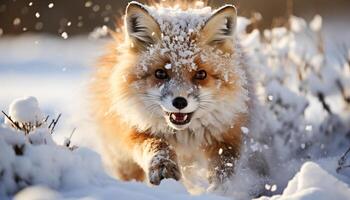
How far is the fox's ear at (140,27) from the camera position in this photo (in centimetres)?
546

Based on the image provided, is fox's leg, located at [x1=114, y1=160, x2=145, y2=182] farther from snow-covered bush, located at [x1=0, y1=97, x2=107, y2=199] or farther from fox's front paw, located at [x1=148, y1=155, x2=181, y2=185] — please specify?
snow-covered bush, located at [x1=0, y1=97, x2=107, y2=199]

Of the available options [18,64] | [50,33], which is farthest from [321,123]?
[50,33]

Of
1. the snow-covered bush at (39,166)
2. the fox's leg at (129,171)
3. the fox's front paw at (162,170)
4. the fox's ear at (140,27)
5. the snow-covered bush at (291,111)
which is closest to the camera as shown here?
the snow-covered bush at (39,166)

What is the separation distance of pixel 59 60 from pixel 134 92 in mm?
11725

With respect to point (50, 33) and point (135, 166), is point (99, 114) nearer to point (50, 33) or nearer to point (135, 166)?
point (135, 166)

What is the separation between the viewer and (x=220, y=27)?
559cm

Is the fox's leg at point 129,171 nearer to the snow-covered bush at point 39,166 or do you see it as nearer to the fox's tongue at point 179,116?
the fox's tongue at point 179,116

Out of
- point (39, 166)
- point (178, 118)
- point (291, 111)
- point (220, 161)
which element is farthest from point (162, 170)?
point (291, 111)

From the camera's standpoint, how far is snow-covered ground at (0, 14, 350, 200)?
136 inches

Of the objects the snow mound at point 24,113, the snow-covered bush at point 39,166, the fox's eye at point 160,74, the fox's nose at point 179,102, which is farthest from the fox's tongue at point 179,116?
the snow-covered bush at point 39,166

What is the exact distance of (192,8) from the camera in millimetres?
6562

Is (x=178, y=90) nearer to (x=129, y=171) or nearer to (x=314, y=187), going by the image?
(x=129, y=171)

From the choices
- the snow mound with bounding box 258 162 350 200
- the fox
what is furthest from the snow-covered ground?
the fox

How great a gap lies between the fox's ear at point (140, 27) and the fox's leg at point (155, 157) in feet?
2.73
